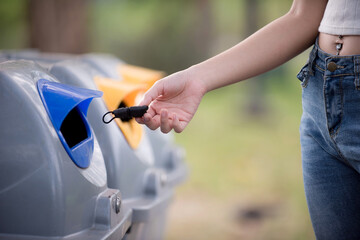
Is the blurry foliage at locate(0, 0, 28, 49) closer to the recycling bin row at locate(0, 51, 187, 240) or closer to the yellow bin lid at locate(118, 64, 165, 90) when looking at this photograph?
the yellow bin lid at locate(118, 64, 165, 90)

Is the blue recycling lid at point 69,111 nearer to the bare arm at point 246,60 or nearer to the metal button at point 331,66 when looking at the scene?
the bare arm at point 246,60

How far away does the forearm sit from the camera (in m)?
1.38

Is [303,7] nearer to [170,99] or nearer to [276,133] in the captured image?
[170,99]

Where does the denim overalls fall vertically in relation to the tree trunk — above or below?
above

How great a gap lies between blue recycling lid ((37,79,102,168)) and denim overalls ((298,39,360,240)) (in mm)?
661

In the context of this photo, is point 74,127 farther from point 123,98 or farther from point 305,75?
point 305,75

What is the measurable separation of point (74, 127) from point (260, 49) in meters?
0.70

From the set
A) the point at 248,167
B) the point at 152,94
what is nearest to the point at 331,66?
the point at 152,94

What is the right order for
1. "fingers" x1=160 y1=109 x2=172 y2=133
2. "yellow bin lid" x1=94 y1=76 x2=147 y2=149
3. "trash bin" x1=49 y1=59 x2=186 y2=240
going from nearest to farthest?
1. "fingers" x1=160 y1=109 x2=172 y2=133
2. "trash bin" x1=49 y1=59 x2=186 y2=240
3. "yellow bin lid" x1=94 y1=76 x2=147 y2=149

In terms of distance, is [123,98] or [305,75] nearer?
[305,75]

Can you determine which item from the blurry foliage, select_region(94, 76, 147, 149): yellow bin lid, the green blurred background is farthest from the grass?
the blurry foliage

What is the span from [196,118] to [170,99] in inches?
257

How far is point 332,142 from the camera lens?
1208mm

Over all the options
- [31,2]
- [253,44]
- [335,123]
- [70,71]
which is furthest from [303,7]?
[31,2]
